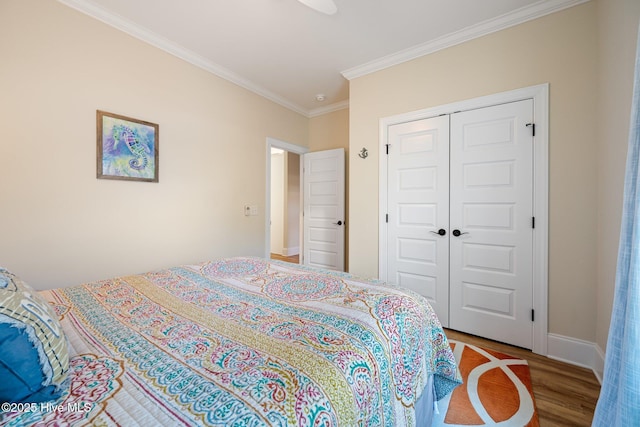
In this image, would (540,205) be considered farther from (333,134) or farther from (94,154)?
(94,154)

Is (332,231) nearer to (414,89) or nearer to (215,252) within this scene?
(215,252)

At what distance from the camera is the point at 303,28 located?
225cm

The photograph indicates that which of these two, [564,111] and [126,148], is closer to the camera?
[564,111]

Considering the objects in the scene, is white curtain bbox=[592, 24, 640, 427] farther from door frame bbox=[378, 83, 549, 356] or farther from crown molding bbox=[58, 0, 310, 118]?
crown molding bbox=[58, 0, 310, 118]

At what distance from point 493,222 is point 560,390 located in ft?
4.05

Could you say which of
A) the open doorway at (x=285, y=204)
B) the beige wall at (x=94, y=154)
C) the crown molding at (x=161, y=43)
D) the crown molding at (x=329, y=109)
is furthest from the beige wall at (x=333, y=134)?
the open doorway at (x=285, y=204)

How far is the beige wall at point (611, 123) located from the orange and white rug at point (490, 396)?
64cm

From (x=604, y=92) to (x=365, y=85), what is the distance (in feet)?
6.52

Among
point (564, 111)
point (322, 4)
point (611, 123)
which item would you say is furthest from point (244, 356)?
point (564, 111)

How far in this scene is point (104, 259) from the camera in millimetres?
2068

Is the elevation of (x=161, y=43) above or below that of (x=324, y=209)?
above

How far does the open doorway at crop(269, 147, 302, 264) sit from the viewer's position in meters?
5.98

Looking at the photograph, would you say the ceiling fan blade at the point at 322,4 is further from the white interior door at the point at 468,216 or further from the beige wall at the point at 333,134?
the beige wall at the point at 333,134

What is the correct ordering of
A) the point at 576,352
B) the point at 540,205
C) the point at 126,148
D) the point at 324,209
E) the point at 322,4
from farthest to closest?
the point at 324,209 → the point at 126,148 → the point at 540,205 → the point at 576,352 → the point at 322,4
